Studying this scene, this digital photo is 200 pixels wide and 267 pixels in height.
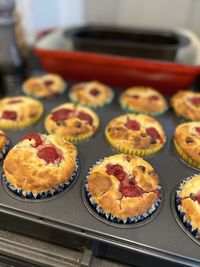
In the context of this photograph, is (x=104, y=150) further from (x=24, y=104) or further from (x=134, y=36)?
(x=134, y=36)

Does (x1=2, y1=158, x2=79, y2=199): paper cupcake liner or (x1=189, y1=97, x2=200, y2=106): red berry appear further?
(x1=189, y1=97, x2=200, y2=106): red berry

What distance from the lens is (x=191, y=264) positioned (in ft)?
2.00

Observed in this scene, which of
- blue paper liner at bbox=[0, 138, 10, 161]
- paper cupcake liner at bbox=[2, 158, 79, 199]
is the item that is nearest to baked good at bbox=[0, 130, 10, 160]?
blue paper liner at bbox=[0, 138, 10, 161]

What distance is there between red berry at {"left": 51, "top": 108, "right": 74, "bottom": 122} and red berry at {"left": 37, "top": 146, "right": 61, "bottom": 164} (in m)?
0.20

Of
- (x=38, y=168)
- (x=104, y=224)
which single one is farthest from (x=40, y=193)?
(x=104, y=224)

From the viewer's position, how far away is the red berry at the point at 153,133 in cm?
89

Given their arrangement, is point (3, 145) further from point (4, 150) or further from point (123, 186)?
point (123, 186)

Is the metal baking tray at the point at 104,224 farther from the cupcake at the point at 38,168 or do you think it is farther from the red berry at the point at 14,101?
the red berry at the point at 14,101

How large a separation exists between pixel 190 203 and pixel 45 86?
2.47 feet

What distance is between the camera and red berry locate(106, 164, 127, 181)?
724mm

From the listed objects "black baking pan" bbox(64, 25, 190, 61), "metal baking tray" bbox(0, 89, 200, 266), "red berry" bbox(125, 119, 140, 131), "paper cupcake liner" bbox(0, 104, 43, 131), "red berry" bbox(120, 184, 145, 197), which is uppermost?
"black baking pan" bbox(64, 25, 190, 61)

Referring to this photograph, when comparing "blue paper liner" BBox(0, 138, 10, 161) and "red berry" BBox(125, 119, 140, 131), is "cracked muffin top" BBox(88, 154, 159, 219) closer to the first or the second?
"red berry" BBox(125, 119, 140, 131)

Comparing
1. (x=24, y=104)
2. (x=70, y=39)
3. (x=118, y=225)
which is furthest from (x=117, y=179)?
(x=70, y=39)

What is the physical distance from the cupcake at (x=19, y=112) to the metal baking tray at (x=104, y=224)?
27 cm
